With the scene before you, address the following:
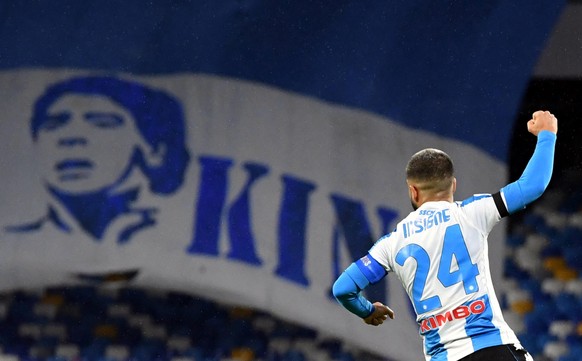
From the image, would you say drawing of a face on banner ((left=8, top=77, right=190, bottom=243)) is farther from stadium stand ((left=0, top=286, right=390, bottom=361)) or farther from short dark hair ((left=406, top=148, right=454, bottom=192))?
short dark hair ((left=406, top=148, right=454, bottom=192))

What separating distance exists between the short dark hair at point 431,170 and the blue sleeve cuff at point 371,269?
0.29 metres

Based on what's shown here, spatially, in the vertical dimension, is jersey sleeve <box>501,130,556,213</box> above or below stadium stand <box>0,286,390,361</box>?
A: below

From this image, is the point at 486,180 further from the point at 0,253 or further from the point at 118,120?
the point at 0,253

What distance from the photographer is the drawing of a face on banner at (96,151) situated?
7.77 meters

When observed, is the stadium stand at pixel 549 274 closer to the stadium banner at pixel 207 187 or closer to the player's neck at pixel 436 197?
the stadium banner at pixel 207 187

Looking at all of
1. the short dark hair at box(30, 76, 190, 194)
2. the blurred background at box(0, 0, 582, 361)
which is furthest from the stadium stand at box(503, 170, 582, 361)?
the short dark hair at box(30, 76, 190, 194)

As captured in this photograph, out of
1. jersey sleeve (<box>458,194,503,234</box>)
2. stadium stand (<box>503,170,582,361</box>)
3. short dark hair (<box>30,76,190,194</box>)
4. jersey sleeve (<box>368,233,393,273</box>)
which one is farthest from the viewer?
stadium stand (<box>503,170,582,361</box>)

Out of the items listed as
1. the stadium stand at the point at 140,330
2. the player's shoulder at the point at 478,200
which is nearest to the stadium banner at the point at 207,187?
the stadium stand at the point at 140,330

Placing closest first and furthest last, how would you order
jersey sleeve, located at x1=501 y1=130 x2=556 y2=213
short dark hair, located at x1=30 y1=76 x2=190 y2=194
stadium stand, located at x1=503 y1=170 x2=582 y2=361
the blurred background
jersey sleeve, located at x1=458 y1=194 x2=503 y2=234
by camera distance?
jersey sleeve, located at x1=501 y1=130 x2=556 y2=213, jersey sleeve, located at x1=458 y1=194 x2=503 y2=234, the blurred background, short dark hair, located at x1=30 y1=76 x2=190 y2=194, stadium stand, located at x1=503 y1=170 x2=582 y2=361

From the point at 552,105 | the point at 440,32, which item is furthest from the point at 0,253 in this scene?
the point at 552,105

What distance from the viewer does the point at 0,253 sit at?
304 inches

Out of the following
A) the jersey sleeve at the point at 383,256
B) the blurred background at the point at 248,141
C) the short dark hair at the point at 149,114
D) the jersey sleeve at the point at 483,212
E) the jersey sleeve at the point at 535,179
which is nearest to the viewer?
the jersey sleeve at the point at 535,179

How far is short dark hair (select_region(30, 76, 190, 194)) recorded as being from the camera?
25.4 feet

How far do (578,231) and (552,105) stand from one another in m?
0.88
